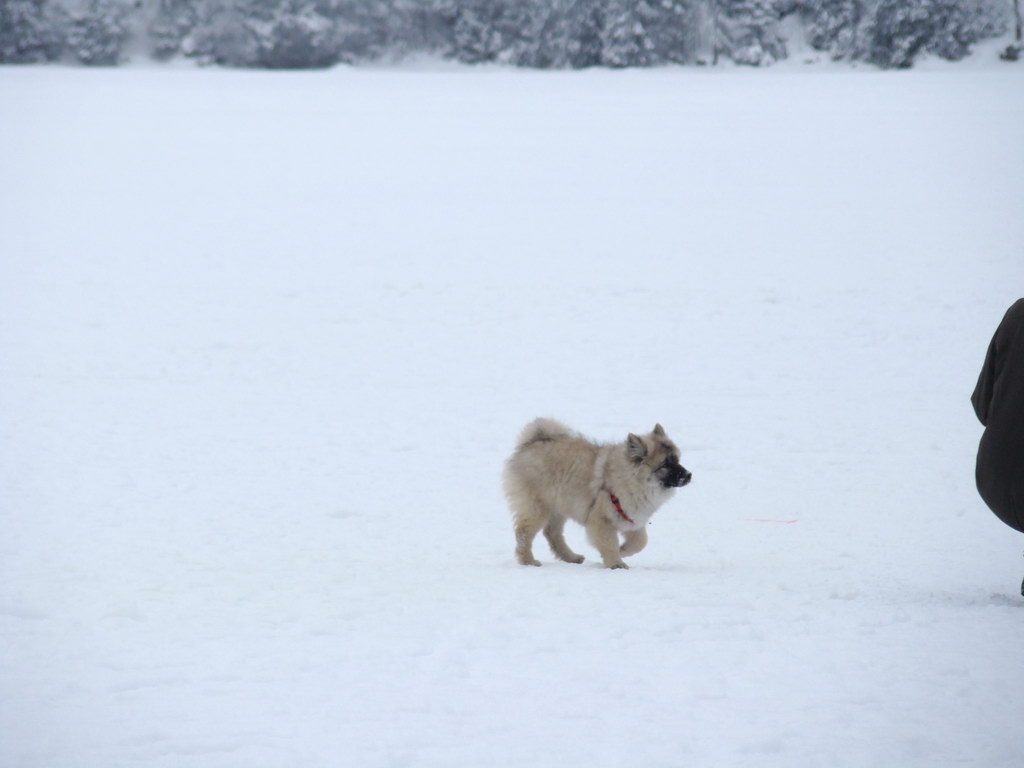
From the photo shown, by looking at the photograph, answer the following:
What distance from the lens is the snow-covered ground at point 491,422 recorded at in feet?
14.1

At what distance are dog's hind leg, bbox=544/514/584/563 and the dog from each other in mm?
20

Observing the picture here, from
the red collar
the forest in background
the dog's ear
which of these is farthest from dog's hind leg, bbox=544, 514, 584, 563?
the forest in background

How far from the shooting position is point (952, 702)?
4.21 meters

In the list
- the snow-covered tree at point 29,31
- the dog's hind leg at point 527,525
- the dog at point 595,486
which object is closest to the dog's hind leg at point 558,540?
the dog at point 595,486

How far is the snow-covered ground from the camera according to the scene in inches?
169

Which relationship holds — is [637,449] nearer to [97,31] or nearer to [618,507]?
[618,507]

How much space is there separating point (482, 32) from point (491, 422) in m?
38.2

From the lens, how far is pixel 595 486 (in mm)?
7051

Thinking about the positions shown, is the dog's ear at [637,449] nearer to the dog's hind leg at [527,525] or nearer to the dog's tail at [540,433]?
the dog's tail at [540,433]

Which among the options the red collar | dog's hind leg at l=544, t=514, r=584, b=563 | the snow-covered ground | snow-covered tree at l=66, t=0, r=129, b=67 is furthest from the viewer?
snow-covered tree at l=66, t=0, r=129, b=67

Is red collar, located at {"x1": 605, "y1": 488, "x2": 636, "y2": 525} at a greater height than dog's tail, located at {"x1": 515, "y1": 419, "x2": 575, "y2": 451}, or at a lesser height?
lesser

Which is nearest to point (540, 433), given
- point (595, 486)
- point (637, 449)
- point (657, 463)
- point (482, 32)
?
point (595, 486)

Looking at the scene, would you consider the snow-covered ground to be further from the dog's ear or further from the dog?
the dog's ear

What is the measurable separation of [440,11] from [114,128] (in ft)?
68.9
